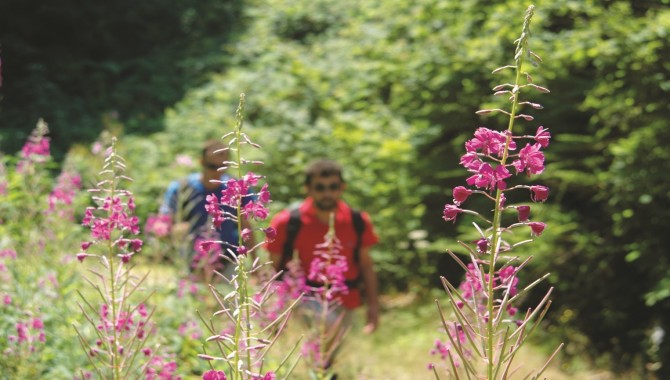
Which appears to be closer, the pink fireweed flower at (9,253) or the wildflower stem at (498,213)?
the wildflower stem at (498,213)

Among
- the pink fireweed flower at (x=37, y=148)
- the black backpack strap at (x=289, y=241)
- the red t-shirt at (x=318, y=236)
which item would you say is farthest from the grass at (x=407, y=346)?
the pink fireweed flower at (x=37, y=148)

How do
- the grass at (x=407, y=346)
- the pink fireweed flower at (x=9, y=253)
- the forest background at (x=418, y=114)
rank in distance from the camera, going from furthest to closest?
1. the forest background at (x=418, y=114)
2. the grass at (x=407, y=346)
3. the pink fireweed flower at (x=9, y=253)

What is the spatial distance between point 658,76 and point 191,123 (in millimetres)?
6644

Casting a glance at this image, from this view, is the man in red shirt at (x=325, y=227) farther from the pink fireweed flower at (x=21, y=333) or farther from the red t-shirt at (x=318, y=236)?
the pink fireweed flower at (x=21, y=333)

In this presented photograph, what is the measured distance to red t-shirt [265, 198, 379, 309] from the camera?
5.39 metres

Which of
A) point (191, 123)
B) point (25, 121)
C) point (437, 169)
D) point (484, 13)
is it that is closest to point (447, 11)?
point (484, 13)

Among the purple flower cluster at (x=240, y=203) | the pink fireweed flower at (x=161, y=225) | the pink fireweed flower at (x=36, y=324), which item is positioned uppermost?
the pink fireweed flower at (x=161, y=225)

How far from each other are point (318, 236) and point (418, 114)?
168 inches

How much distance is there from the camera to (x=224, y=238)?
19.0 feet

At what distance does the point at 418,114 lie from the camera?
30.9 ft

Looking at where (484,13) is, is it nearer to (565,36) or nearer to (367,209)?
(565,36)

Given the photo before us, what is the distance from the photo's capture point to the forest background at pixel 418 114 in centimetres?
732

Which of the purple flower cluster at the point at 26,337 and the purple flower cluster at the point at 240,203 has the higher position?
the purple flower cluster at the point at 26,337

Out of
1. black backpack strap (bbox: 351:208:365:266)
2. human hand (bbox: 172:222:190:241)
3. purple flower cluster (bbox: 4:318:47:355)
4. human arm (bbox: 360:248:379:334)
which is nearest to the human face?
black backpack strap (bbox: 351:208:365:266)
